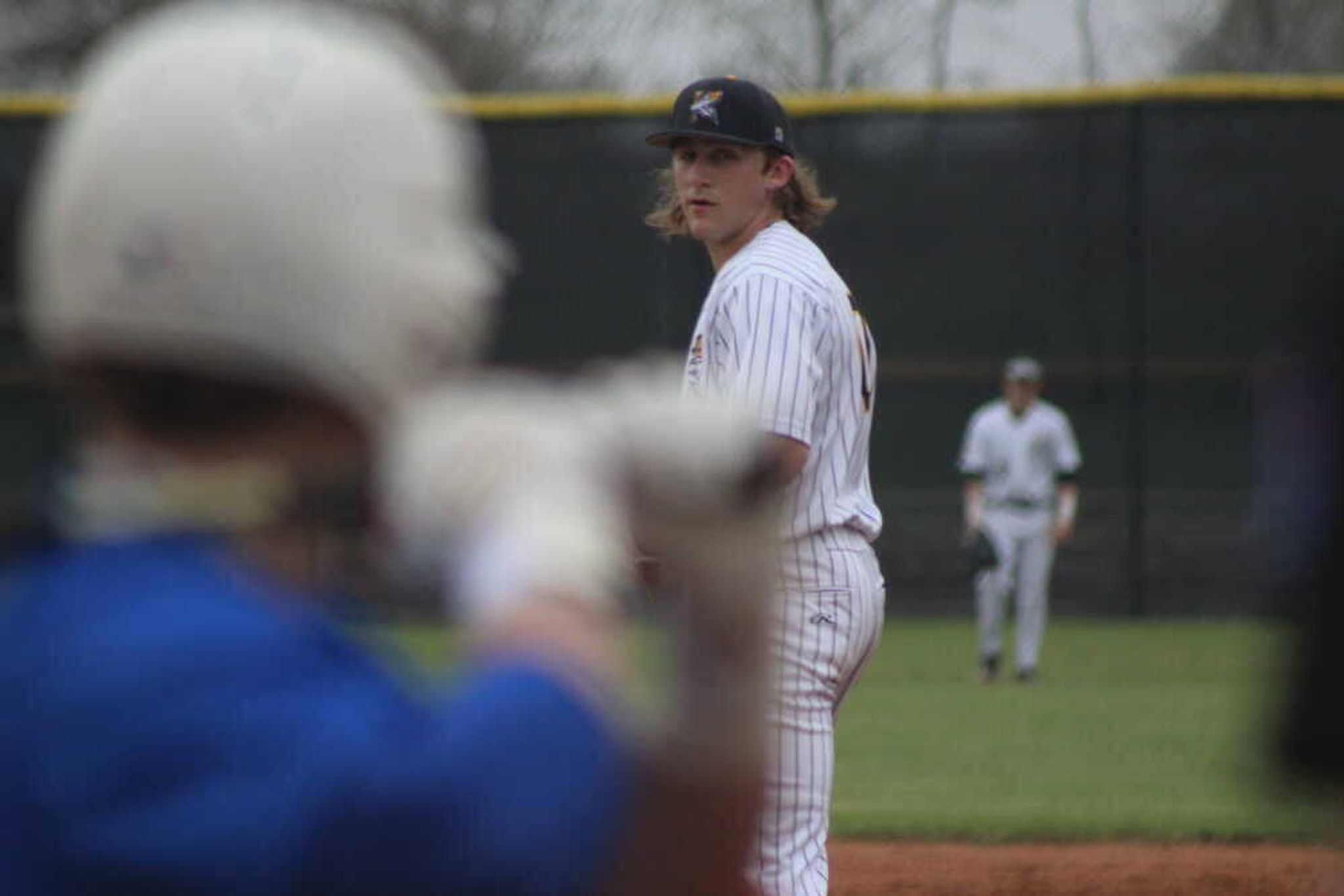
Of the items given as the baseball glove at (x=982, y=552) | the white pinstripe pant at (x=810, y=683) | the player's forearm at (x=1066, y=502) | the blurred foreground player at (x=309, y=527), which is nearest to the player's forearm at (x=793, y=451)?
the white pinstripe pant at (x=810, y=683)

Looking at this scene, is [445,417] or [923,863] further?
A: [923,863]

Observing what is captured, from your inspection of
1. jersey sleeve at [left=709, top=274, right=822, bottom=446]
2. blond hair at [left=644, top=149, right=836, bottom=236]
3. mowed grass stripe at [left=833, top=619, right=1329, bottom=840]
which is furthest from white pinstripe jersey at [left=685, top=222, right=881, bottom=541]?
mowed grass stripe at [left=833, top=619, right=1329, bottom=840]

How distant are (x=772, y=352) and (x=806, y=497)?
0.33m

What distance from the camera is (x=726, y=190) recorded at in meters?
5.13

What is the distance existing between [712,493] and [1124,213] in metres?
15.5

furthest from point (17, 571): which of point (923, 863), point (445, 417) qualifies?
point (923, 863)

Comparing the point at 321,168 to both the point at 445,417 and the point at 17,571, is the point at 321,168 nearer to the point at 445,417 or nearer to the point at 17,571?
the point at 445,417

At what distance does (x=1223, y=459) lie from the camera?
52.6ft

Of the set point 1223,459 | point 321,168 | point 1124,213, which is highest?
point 1124,213

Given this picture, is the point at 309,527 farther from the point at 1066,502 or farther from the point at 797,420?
the point at 1066,502

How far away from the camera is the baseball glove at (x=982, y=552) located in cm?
1431

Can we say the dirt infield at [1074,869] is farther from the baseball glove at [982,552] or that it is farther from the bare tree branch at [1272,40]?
the bare tree branch at [1272,40]

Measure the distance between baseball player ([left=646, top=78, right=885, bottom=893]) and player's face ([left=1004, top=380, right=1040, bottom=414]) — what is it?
9782 millimetres

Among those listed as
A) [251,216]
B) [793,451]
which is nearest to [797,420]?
[793,451]
